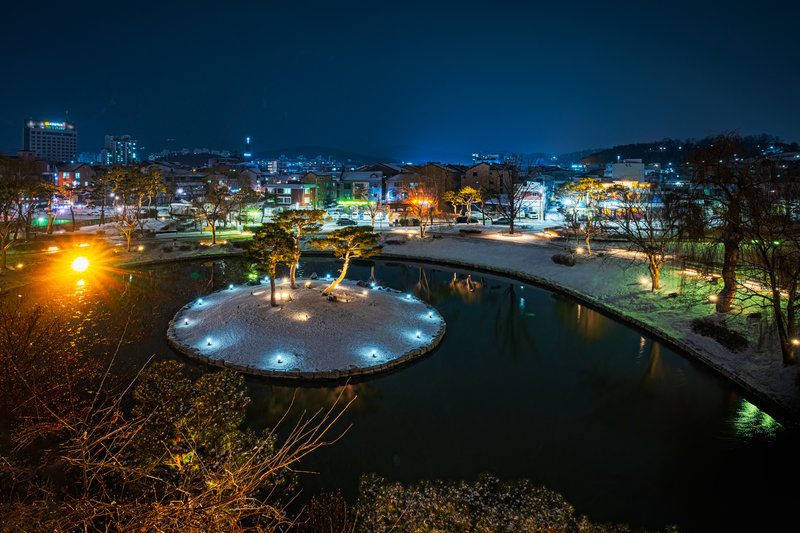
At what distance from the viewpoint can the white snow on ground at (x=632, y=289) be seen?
1552cm

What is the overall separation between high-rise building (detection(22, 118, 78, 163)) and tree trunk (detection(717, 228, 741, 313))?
194m

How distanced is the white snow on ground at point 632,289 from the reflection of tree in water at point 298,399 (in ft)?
42.6

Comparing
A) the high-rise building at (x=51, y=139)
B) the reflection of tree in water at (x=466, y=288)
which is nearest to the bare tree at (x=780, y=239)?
the reflection of tree in water at (x=466, y=288)

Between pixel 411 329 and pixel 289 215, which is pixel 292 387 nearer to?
pixel 411 329

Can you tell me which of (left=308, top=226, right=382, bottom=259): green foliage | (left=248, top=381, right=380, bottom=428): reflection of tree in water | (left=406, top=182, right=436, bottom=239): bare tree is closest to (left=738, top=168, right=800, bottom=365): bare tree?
(left=248, top=381, right=380, bottom=428): reflection of tree in water

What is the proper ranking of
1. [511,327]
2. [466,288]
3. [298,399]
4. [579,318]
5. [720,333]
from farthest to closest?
1. [466,288]
2. [579,318]
3. [511,327]
4. [720,333]
5. [298,399]

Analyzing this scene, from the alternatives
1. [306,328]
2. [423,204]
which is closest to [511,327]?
[306,328]

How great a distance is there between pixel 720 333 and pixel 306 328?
A: 56.1 ft

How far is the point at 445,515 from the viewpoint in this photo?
29.8 ft

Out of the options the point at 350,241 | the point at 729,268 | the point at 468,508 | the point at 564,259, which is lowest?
the point at 468,508

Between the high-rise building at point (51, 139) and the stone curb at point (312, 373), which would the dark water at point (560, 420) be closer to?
the stone curb at point (312, 373)

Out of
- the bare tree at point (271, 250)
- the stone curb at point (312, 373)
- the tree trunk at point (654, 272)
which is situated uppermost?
the bare tree at point (271, 250)

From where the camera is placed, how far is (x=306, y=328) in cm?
1827

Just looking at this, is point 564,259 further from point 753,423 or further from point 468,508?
point 468,508
